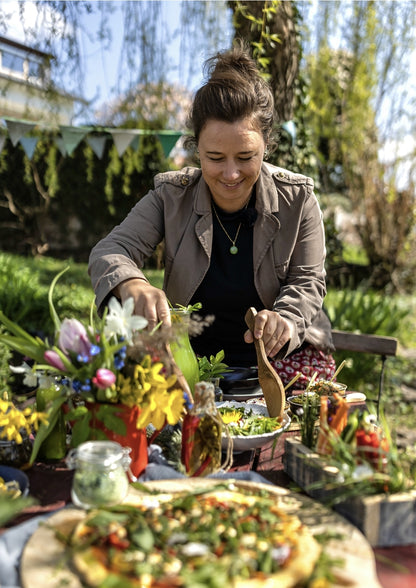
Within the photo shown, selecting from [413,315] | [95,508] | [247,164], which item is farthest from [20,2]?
[413,315]

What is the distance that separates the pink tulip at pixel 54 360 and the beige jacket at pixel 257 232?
0.98 m

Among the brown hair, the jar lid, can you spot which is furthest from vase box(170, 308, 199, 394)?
the brown hair

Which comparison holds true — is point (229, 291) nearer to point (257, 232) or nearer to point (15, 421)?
point (257, 232)

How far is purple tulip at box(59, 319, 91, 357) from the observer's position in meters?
1.23

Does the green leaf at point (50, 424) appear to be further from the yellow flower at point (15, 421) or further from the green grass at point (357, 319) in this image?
the green grass at point (357, 319)

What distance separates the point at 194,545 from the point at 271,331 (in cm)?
87

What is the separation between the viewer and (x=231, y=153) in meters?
2.02

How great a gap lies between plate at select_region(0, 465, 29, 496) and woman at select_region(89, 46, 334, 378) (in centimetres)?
94

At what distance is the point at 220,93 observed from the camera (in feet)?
6.75

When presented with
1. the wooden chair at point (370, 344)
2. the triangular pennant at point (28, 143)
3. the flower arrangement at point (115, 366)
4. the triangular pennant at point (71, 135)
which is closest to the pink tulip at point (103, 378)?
the flower arrangement at point (115, 366)

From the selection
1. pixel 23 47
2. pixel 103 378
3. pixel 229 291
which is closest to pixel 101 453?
pixel 103 378

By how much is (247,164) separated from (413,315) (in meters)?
5.99

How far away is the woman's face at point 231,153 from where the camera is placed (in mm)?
2008

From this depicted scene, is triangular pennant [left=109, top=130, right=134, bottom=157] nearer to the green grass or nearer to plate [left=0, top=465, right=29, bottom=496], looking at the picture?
the green grass
